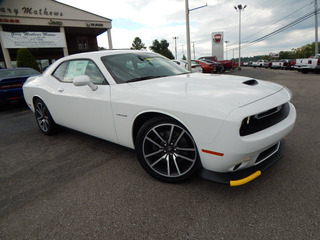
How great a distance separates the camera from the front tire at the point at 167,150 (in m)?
2.03

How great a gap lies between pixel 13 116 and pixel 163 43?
64592 millimetres

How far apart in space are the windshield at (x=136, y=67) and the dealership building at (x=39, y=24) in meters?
20.9

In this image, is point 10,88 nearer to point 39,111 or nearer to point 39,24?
point 39,111

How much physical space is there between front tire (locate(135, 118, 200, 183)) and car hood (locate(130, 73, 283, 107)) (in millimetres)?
312

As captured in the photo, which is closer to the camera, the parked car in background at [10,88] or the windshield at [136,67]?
the windshield at [136,67]

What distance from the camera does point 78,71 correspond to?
309cm

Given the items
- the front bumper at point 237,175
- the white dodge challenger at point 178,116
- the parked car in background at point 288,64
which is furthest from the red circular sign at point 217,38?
the front bumper at point 237,175

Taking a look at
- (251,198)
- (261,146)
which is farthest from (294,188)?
(261,146)

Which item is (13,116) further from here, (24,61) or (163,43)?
(163,43)

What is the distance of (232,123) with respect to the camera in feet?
5.34

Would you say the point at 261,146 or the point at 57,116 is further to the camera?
the point at 57,116

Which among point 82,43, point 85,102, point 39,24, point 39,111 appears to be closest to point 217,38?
point 82,43

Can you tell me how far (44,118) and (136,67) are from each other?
2.28 m

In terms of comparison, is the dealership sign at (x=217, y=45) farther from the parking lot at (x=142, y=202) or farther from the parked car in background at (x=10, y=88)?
the parking lot at (x=142, y=202)
